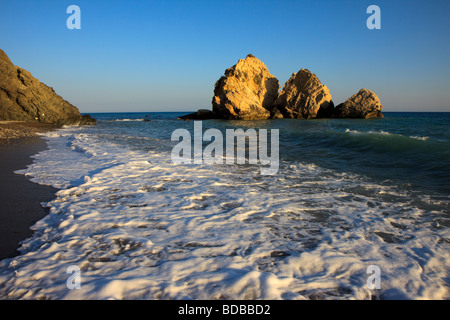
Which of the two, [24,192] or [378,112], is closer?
[24,192]

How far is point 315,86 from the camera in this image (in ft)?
140

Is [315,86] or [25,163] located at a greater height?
[315,86]

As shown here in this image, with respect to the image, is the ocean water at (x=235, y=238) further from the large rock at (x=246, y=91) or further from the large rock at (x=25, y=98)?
the large rock at (x=246, y=91)

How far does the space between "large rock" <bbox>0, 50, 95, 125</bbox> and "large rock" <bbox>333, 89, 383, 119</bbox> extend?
4086cm

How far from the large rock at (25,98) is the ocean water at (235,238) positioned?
24979mm

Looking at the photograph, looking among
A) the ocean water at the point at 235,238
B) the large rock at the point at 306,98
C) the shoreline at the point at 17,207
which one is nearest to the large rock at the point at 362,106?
the large rock at the point at 306,98

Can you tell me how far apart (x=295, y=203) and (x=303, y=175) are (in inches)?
90.9

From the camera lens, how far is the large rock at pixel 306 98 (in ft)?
140

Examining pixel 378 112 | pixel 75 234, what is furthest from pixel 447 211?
pixel 378 112

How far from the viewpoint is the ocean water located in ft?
7.10

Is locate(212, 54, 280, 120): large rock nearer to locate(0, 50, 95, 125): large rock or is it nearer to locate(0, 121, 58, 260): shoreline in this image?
locate(0, 50, 95, 125): large rock

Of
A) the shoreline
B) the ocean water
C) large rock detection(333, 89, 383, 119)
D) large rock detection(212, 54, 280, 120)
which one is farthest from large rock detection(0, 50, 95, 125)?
large rock detection(333, 89, 383, 119)
